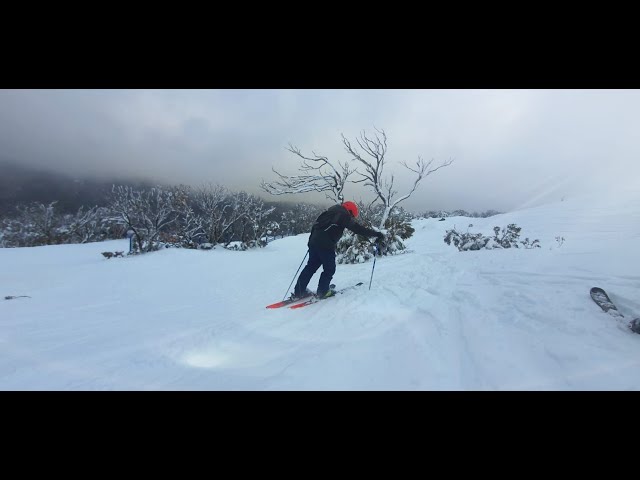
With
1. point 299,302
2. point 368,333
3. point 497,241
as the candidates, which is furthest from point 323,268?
point 497,241

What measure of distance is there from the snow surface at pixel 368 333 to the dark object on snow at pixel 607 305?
65 mm

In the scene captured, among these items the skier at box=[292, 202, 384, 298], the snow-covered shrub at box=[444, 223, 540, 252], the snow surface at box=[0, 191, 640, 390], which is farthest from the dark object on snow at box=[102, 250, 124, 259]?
the snow-covered shrub at box=[444, 223, 540, 252]

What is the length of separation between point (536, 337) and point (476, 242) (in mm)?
7244

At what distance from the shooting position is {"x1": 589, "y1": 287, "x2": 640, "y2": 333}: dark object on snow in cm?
226

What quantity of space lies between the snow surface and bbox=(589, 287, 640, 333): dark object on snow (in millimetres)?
65

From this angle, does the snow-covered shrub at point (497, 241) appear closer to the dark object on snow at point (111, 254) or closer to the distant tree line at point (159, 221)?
the distant tree line at point (159, 221)

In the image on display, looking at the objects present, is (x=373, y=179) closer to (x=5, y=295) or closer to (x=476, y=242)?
(x=476, y=242)

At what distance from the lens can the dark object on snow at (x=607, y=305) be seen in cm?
226

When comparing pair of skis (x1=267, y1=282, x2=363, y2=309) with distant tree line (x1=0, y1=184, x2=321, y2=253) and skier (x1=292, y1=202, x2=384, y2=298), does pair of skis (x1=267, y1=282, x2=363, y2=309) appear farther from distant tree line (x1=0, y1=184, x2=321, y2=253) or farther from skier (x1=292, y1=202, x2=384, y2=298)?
distant tree line (x1=0, y1=184, x2=321, y2=253)

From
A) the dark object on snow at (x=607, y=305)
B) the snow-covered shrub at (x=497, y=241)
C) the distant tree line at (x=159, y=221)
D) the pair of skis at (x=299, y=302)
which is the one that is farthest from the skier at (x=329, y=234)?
the distant tree line at (x=159, y=221)

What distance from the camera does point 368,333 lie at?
9.08 feet

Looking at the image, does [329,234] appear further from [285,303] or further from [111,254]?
[111,254]
